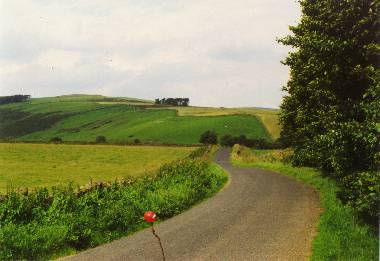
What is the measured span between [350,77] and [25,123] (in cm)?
19104

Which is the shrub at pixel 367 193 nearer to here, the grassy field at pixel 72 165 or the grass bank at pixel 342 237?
the grass bank at pixel 342 237

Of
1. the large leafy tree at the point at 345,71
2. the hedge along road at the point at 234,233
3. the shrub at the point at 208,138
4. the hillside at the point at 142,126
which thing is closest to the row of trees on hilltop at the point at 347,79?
the large leafy tree at the point at 345,71

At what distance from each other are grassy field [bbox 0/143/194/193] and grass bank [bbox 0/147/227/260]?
17.0 meters

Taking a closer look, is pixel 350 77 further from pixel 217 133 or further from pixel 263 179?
pixel 217 133

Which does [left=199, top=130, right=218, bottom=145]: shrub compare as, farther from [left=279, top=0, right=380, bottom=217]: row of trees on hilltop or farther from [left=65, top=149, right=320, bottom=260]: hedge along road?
[left=279, top=0, right=380, bottom=217]: row of trees on hilltop

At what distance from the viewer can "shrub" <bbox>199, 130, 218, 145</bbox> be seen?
126 metres

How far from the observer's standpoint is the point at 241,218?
19.3 metres

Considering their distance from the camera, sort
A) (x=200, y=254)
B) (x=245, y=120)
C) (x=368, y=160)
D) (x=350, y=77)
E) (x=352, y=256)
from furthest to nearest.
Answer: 1. (x=245, y=120)
2. (x=350, y=77)
3. (x=368, y=160)
4. (x=200, y=254)
5. (x=352, y=256)

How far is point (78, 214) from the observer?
59.0ft

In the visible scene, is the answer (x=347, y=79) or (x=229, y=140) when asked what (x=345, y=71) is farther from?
(x=229, y=140)

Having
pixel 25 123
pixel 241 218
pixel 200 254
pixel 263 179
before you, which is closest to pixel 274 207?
pixel 241 218

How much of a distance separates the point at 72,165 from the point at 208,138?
63954 millimetres

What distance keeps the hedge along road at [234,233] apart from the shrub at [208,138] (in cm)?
10006

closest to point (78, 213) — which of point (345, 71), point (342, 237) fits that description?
point (342, 237)
